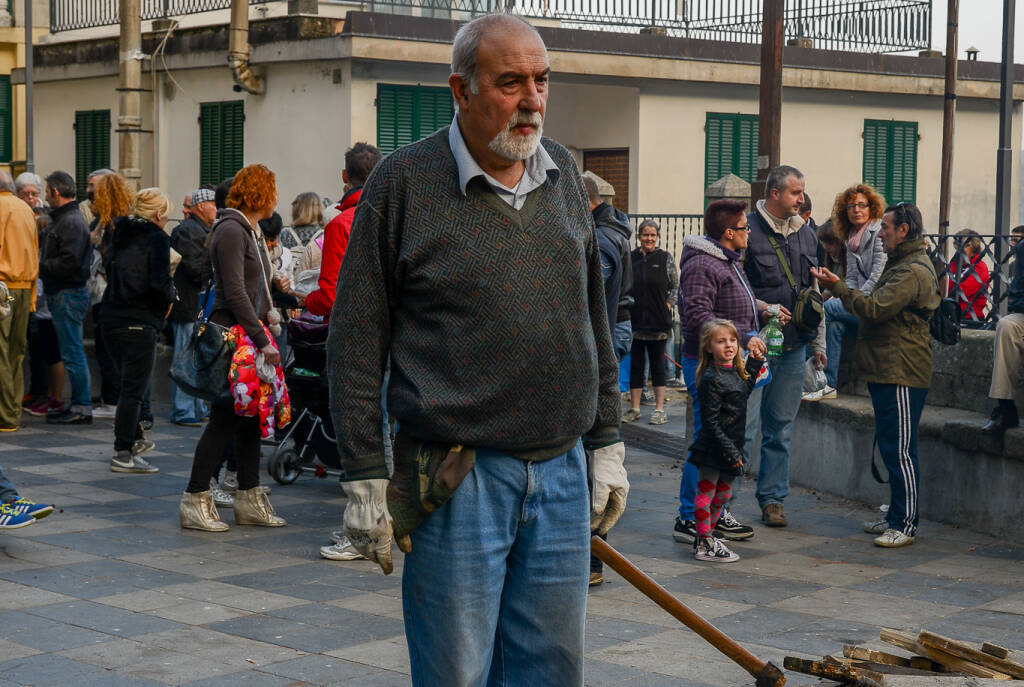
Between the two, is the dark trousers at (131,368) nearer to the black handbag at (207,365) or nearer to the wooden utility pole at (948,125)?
the black handbag at (207,365)

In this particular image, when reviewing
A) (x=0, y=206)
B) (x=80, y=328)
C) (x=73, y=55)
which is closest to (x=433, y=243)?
(x=0, y=206)

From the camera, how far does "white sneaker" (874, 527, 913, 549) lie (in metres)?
8.21

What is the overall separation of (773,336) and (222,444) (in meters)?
3.23

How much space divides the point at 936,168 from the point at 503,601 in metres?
23.7

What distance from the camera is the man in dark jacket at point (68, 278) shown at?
12117 mm

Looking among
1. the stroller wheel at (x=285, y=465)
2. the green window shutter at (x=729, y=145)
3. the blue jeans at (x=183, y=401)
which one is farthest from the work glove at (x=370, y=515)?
the green window shutter at (x=729, y=145)

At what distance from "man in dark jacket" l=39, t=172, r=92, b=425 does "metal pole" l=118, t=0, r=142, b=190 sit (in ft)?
29.6

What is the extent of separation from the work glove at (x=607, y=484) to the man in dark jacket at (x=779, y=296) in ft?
15.3

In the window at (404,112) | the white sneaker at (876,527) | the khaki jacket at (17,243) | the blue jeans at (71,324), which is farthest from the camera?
the window at (404,112)

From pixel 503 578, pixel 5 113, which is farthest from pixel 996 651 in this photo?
pixel 5 113

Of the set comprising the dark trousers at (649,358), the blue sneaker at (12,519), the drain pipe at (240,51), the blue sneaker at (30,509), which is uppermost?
the drain pipe at (240,51)

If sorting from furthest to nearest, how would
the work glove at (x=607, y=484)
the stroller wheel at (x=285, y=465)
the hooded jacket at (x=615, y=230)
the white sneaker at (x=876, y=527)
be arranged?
the stroller wheel at (x=285, y=465) → the white sneaker at (x=876, y=527) → the hooded jacket at (x=615, y=230) → the work glove at (x=607, y=484)

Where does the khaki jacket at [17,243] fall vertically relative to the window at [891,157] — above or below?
below

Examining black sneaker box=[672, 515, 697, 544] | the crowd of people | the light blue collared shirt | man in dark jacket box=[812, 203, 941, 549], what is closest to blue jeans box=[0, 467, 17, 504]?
the crowd of people
